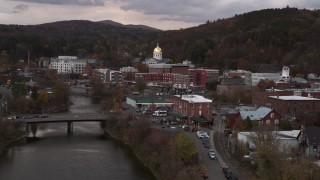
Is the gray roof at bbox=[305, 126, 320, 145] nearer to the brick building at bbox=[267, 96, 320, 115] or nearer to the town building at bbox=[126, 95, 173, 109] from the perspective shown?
the brick building at bbox=[267, 96, 320, 115]

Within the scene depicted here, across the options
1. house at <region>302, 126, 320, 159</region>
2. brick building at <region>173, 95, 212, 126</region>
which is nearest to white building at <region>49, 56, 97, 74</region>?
brick building at <region>173, 95, 212, 126</region>

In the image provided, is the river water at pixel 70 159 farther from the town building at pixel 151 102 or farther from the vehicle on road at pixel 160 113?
the town building at pixel 151 102

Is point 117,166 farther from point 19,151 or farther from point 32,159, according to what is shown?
point 19,151

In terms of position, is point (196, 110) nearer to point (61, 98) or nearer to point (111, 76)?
point (61, 98)

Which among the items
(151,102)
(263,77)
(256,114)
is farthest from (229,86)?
(256,114)

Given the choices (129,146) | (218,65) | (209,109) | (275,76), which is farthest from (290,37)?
(129,146)

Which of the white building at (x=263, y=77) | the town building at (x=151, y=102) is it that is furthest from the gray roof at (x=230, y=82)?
the town building at (x=151, y=102)

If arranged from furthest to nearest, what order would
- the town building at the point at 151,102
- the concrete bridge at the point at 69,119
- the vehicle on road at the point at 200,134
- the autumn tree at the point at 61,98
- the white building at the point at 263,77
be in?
the white building at the point at 263,77, the autumn tree at the point at 61,98, the town building at the point at 151,102, the concrete bridge at the point at 69,119, the vehicle on road at the point at 200,134
